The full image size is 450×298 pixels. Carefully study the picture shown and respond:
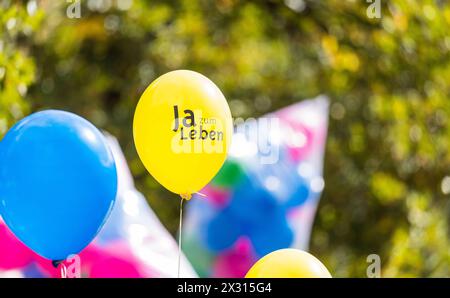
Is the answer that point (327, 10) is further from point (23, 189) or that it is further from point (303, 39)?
point (23, 189)

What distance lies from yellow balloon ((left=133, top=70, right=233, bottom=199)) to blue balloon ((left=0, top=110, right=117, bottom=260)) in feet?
0.59

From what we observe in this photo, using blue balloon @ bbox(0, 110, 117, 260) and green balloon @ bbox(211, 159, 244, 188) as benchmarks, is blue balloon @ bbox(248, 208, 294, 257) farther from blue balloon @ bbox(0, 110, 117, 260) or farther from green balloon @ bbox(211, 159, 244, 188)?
blue balloon @ bbox(0, 110, 117, 260)

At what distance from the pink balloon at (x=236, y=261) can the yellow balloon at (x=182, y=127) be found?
66 centimetres

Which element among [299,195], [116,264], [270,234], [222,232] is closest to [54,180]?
[116,264]

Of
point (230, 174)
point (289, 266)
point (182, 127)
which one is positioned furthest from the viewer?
point (230, 174)

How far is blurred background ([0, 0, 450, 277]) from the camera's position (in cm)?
561

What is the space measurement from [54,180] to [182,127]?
460mm

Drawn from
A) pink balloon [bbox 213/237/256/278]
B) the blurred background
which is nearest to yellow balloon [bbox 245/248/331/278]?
pink balloon [bbox 213/237/256/278]

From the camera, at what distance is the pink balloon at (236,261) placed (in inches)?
149

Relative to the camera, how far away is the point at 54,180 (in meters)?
2.96

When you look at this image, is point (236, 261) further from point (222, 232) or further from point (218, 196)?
point (218, 196)

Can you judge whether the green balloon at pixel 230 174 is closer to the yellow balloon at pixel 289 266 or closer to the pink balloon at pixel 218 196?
the pink balloon at pixel 218 196

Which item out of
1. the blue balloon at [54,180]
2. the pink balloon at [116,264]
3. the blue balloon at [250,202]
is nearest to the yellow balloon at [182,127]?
the blue balloon at [54,180]
